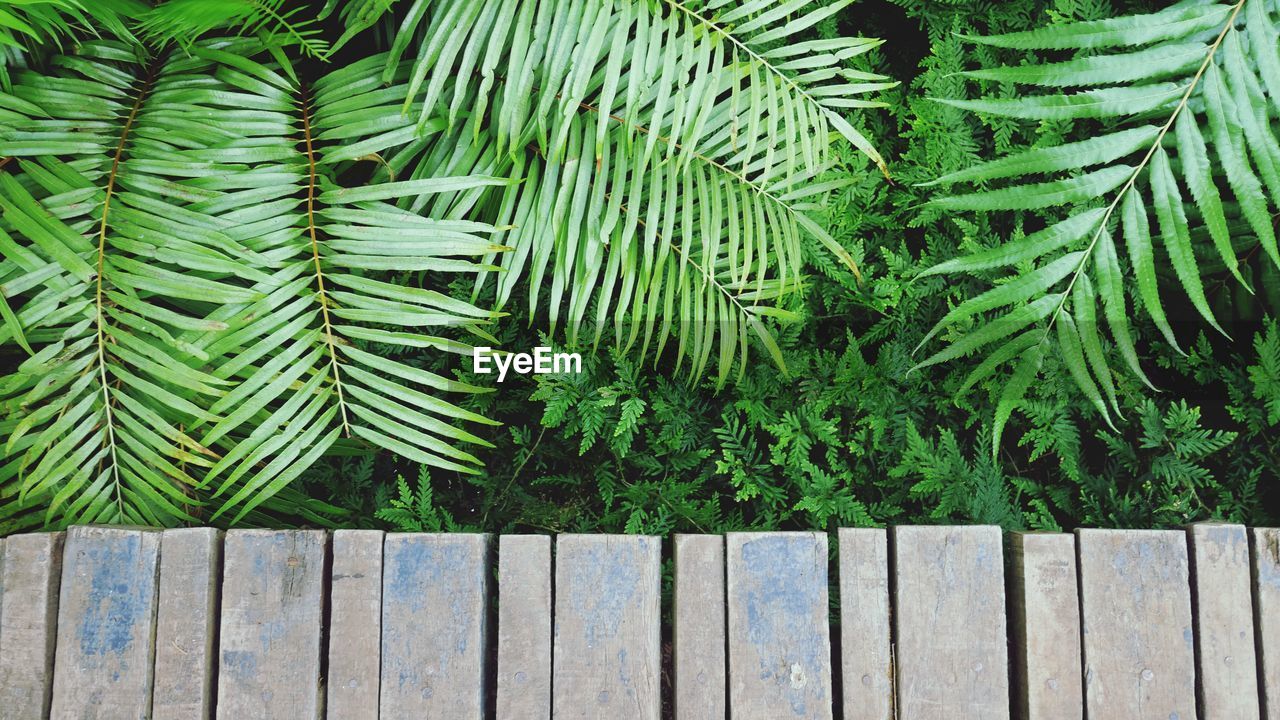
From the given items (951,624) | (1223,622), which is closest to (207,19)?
(951,624)

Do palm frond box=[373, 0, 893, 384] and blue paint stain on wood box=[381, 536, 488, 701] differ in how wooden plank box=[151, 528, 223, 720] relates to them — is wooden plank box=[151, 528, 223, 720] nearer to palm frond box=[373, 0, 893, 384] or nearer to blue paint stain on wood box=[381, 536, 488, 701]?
blue paint stain on wood box=[381, 536, 488, 701]

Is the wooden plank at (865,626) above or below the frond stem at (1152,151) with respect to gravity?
below

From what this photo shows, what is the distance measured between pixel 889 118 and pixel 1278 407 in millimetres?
1017

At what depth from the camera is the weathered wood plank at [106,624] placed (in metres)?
1.33

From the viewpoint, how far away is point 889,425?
174cm

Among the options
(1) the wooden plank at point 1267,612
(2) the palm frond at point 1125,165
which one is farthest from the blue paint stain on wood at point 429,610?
(1) the wooden plank at point 1267,612

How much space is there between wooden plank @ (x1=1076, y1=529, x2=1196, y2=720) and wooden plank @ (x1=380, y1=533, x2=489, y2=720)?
1037 mm

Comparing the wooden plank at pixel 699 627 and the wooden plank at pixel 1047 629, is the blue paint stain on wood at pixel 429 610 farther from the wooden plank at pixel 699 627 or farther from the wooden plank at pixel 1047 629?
the wooden plank at pixel 1047 629

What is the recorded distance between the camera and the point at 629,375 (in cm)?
171

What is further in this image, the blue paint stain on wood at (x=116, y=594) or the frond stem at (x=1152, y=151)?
the frond stem at (x=1152, y=151)

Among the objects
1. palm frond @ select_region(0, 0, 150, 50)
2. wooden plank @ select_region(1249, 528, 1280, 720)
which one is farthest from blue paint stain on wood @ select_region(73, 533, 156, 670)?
wooden plank @ select_region(1249, 528, 1280, 720)

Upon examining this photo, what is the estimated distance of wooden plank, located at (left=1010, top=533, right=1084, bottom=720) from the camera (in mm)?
1328

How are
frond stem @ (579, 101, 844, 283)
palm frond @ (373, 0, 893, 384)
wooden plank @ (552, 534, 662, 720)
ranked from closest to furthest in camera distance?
wooden plank @ (552, 534, 662, 720)
palm frond @ (373, 0, 893, 384)
frond stem @ (579, 101, 844, 283)

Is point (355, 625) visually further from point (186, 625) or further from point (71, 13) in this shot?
point (71, 13)
